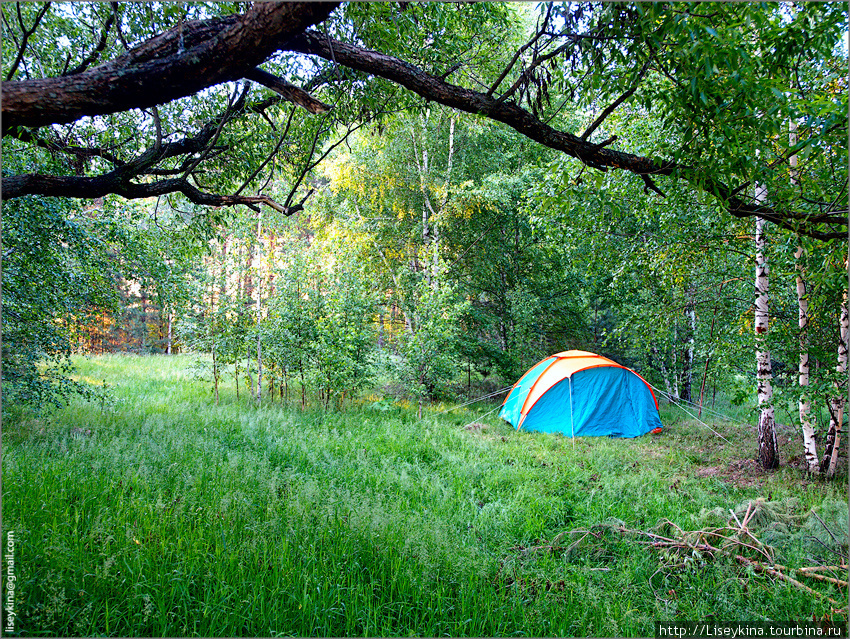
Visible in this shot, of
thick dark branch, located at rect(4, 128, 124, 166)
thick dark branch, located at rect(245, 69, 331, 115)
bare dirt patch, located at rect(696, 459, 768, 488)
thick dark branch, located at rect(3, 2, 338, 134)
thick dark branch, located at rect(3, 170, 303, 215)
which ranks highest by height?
thick dark branch, located at rect(245, 69, 331, 115)

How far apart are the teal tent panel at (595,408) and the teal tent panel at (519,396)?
1.65 ft

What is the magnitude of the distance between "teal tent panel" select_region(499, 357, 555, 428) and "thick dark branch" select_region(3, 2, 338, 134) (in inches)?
340

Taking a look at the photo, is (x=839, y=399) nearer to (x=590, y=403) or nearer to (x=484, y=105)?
(x=590, y=403)

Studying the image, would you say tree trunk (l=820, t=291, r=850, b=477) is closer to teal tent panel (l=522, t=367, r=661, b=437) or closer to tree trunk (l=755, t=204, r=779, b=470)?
tree trunk (l=755, t=204, r=779, b=470)

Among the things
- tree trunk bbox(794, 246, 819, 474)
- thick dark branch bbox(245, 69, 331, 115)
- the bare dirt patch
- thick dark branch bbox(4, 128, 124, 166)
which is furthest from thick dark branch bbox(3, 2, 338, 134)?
the bare dirt patch

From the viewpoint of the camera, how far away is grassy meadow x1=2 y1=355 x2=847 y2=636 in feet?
8.08

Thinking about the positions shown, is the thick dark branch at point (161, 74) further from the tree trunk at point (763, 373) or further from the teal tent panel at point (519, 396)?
the teal tent panel at point (519, 396)

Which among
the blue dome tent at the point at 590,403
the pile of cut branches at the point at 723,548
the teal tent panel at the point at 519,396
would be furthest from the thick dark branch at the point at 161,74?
the teal tent panel at the point at 519,396

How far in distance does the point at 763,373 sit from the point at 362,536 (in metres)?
6.12

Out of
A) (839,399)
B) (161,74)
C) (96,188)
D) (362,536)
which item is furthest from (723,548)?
(96,188)

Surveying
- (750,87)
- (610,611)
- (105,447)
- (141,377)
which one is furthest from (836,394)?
(141,377)

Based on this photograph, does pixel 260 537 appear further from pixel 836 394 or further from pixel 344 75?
pixel 836 394

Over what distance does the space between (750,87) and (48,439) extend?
7.08m

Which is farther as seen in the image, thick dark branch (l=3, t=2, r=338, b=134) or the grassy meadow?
the grassy meadow
